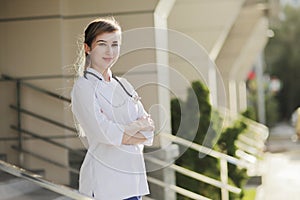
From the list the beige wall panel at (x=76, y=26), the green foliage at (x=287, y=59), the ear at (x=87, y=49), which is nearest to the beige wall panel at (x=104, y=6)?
the beige wall panel at (x=76, y=26)

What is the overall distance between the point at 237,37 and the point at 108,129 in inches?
489

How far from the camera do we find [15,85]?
21.1 feet

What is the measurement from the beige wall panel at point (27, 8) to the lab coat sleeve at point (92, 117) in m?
3.65

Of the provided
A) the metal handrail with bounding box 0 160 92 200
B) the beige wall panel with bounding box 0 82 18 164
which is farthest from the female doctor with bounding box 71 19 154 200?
the beige wall panel with bounding box 0 82 18 164

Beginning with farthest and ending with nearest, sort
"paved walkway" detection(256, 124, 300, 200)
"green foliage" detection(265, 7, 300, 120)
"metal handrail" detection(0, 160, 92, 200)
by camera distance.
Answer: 1. "green foliage" detection(265, 7, 300, 120)
2. "paved walkway" detection(256, 124, 300, 200)
3. "metal handrail" detection(0, 160, 92, 200)

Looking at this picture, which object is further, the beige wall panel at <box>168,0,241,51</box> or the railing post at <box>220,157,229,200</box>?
the beige wall panel at <box>168,0,241,51</box>

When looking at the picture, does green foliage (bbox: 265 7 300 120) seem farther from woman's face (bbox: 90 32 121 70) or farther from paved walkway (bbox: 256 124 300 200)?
woman's face (bbox: 90 32 121 70)

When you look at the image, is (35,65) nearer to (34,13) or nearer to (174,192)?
(34,13)

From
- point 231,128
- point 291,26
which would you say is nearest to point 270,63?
point 291,26

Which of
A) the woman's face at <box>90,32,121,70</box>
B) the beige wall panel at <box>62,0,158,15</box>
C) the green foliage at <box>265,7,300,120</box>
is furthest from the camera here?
the green foliage at <box>265,7,300,120</box>

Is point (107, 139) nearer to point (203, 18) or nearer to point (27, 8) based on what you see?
point (27, 8)

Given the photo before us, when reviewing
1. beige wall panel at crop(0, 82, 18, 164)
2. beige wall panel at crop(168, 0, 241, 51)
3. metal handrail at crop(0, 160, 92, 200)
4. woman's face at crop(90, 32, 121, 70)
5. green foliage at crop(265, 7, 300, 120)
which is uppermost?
green foliage at crop(265, 7, 300, 120)

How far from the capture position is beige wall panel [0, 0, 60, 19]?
6367 mm

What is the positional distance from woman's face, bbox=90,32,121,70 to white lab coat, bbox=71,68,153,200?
5 centimetres
